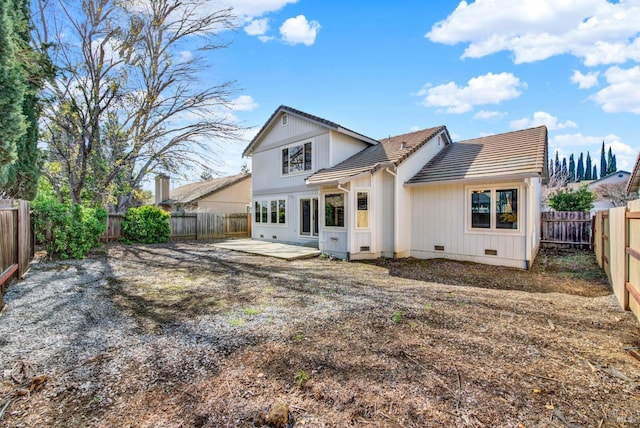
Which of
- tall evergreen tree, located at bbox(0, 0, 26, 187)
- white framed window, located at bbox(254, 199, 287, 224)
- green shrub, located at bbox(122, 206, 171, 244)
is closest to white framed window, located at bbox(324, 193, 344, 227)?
white framed window, located at bbox(254, 199, 287, 224)

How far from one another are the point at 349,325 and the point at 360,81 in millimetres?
11886

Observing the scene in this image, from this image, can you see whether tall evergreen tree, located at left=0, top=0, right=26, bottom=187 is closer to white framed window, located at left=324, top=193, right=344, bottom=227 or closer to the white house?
the white house

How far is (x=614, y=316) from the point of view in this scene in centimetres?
454


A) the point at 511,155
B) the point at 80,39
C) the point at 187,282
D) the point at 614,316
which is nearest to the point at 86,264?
the point at 187,282

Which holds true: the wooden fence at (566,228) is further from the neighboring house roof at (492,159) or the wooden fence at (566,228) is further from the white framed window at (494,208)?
the white framed window at (494,208)

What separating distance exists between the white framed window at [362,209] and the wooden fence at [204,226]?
1089 centimetres

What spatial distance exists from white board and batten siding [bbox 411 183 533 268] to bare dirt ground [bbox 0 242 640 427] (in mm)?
2391

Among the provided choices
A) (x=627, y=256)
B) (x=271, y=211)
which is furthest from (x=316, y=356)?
(x=271, y=211)

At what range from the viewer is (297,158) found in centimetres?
1432

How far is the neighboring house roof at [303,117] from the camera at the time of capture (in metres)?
12.7

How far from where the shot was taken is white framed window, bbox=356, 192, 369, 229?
1013 cm

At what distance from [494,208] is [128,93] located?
15.0 meters

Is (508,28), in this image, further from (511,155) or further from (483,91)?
(483,91)

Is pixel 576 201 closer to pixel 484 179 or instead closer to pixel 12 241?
pixel 484 179
